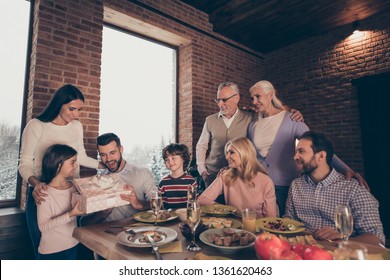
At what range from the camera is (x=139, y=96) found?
3631mm

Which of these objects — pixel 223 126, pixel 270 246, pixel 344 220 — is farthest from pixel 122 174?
pixel 344 220

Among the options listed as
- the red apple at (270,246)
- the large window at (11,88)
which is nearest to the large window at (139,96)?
the large window at (11,88)

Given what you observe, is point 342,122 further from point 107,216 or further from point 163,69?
point 107,216

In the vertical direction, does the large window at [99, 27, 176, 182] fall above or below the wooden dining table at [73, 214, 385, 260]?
above

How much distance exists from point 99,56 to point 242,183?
217 cm

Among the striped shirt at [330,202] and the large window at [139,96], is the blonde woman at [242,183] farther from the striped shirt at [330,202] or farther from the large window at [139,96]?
the large window at [139,96]

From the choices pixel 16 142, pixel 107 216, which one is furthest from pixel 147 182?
pixel 16 142

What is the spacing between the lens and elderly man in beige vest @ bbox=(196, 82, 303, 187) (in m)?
2.65

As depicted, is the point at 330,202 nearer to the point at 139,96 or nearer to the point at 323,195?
the point at 323,195

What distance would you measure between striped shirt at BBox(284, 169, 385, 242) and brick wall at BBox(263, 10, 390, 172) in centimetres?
283

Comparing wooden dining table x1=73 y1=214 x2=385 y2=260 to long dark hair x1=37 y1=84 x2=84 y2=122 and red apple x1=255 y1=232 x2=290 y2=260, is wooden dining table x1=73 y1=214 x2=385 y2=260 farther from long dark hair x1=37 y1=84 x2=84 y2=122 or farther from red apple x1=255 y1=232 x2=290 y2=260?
long dark hair x1=37 y1=84 x2=84 y2=122

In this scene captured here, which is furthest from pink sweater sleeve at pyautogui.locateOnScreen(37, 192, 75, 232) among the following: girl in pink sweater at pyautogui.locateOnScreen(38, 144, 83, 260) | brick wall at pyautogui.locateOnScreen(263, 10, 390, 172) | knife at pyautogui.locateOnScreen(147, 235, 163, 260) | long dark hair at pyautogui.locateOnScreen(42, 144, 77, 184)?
brick wall at pyautogui.locateOnScreen(263, 10, 390, 172)

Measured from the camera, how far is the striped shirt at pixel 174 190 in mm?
2143

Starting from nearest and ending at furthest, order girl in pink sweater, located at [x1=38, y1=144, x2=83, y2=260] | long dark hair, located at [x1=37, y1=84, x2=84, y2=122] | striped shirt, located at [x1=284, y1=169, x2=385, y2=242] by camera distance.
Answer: striped shirt, located at [x1=284, y1=169, x2=385, y2=242], girl in pink sweater, located at [x1=38, y1=144, x2=83, y2=260], long dark hair, located at [x1=37, y1=84, x2=84, y2=122]
